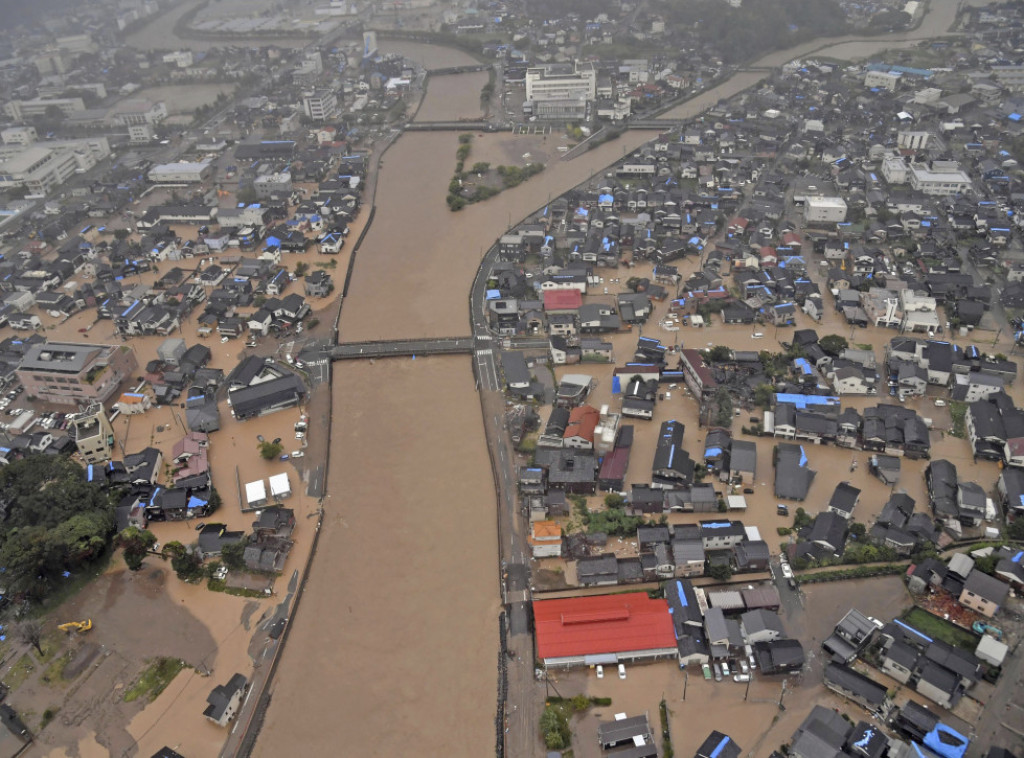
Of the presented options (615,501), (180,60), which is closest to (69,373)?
(615,501)

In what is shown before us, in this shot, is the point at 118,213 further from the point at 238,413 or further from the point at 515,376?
the point at 515,376

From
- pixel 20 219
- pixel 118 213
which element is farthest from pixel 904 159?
pixel 20 219

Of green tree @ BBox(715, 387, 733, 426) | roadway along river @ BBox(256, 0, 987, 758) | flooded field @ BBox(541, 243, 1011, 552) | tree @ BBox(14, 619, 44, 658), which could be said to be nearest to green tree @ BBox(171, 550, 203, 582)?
roadway along river @ BBox(256, 0, 987, 758)

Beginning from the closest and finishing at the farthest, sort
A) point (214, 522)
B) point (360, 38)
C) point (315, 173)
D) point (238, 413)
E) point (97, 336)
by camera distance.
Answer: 1. point (214, 522)
2. point (238, 413)
3. point (97, 336)
4. point (315, 173)
5. point (360, 38)

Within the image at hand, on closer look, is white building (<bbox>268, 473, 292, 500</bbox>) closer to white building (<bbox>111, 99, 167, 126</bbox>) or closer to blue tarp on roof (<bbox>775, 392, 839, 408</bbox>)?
blue tarp on roof (<bbox>775, 392, 839, 408</bbox>)

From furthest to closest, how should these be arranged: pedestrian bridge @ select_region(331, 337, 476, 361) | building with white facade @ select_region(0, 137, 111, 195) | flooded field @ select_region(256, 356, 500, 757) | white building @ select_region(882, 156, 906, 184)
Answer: building with white facade @ select_region(0, 137, 111, 195), white building @ select_region(882, 156, 906, 184), pedestrian bridge @ select_region(331, 337, 476, 361), flooded field @ select_region(256, 356, 500, 757)

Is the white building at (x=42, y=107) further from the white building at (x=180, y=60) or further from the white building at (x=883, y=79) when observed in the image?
the white building at (x=883, y=79)

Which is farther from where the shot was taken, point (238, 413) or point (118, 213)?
point (118, 213)

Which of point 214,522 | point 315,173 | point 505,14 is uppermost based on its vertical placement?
point 505,14
